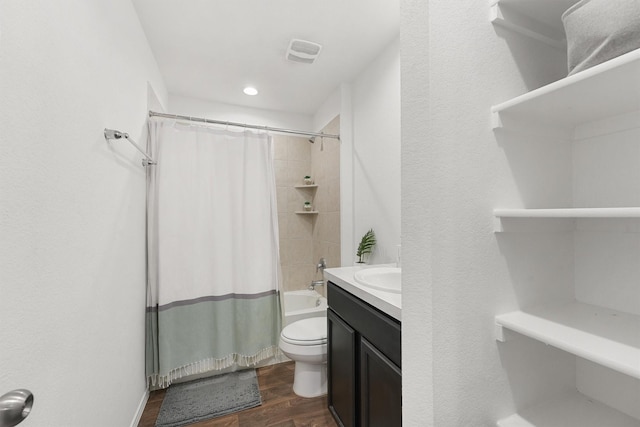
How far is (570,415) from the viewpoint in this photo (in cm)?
79

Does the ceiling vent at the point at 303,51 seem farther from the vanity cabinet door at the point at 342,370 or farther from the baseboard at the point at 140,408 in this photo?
the baseboard at the point at 140,408

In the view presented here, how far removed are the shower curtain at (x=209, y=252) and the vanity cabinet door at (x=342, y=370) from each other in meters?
0.76

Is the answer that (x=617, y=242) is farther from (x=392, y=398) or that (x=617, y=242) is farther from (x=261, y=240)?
(x=261, y=240)

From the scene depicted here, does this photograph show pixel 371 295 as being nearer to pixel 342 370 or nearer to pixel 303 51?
pixel 342 370

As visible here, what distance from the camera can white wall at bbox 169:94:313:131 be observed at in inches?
111

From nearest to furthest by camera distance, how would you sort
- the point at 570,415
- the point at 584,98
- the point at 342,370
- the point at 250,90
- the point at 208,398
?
the point at 584,98, the point at 570,415, the point at 342,370, the point at 208,398, the point at 250,90

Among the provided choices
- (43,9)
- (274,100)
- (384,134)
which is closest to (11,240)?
(43,9)

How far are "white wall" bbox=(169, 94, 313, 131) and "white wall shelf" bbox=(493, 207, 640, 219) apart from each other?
285 centimetres

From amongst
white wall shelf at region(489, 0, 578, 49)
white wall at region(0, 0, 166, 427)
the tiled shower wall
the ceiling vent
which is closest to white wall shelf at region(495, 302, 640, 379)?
white wall shelf at region(489, 0, 578, 49)

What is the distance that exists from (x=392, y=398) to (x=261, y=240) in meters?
1.50

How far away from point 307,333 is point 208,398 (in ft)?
2.71

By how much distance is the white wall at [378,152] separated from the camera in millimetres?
1900

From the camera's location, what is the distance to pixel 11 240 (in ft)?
2.20

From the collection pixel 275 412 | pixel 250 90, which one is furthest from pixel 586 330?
pixel 250 90
